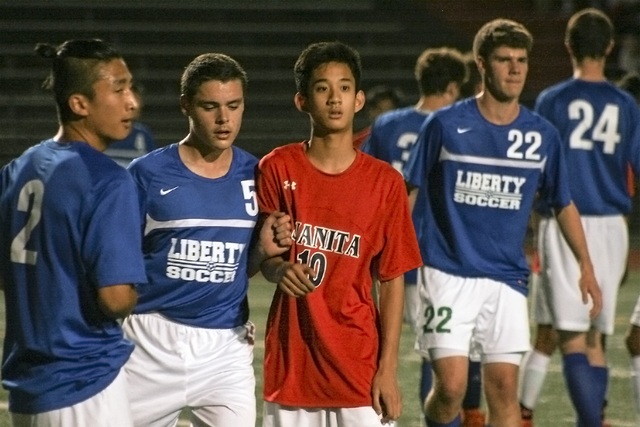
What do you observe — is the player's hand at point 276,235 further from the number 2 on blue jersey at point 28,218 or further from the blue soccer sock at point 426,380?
the blue soccer sock at point 426,380

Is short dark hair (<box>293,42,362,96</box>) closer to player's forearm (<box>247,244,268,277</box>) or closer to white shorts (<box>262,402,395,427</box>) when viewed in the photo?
player's forearm (<box>247,244,268,277</box>)

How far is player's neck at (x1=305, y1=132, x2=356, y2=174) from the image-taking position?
408cm

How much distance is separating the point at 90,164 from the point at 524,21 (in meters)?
16.4

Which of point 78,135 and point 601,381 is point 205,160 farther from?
point 601,381

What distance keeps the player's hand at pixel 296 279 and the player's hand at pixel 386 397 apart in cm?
37

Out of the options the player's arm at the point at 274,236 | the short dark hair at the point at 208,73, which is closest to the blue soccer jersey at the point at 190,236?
A: the player's arm at the point at 274,236

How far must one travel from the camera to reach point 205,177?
4.20 m

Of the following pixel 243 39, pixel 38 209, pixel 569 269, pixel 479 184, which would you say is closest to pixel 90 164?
pixel 38 209

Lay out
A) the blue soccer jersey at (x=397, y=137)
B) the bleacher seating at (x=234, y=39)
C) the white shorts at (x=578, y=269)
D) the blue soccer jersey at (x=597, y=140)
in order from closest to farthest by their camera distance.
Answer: the white shorts at (x=578, y=269), the blue soccer jersey at (x=597, y=140), the blue soccer jersey at (x=397, y=137), the bleacher seating at (x=234, y=39)

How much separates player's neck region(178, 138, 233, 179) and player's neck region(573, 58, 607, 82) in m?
2.98

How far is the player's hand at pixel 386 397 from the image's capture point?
3.96 meters

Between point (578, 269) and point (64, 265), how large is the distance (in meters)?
3.67

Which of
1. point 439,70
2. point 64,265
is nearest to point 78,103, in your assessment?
point 64,265

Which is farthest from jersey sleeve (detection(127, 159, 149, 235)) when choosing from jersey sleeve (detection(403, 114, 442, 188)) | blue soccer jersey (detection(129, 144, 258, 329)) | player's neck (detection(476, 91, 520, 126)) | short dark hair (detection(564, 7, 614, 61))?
short dark hair (detection(564, 7, 614, 61))
